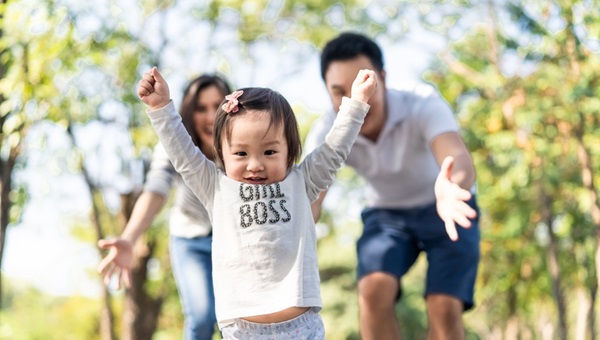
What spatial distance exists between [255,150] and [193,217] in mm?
1763

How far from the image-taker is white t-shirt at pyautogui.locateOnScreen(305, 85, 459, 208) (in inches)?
168

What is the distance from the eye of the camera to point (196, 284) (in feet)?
14.9

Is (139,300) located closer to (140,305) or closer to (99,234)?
(140,305)

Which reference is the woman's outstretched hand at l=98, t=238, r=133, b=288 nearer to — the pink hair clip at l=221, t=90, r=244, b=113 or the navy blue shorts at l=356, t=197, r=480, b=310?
the navy blue shorts at l=356, t=197, r=480, b=310

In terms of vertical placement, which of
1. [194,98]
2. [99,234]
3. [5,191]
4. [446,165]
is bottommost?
[99,234]

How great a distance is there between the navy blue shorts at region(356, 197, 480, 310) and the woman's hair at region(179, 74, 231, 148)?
0.98 meters

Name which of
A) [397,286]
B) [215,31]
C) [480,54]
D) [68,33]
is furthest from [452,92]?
[397,286]

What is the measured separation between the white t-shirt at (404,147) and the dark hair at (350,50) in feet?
0.73

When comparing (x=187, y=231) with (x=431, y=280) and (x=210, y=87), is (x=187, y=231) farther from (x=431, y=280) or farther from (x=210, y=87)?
(x=431, y=280)

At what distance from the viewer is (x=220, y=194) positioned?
3.06m

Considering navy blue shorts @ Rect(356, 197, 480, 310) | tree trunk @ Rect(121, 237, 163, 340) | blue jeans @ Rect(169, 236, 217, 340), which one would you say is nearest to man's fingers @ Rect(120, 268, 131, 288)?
blue jeans @ Rect(169, 236, 217, 340)

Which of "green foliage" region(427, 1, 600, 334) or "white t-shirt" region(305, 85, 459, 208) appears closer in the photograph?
"white t-shirt" region(305, 85, 459, 208)

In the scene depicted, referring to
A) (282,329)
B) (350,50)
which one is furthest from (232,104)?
(350,50)

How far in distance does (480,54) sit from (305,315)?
37.6ft
